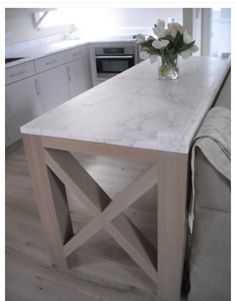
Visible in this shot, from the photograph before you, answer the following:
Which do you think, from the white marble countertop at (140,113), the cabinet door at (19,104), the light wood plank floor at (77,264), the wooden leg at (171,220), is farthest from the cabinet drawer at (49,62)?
the wooden leg at (171,220)

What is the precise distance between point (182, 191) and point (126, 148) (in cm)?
29

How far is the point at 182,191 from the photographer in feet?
4.19

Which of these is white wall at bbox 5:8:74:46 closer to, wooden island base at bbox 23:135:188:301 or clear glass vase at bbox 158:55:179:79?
clear glass vase at bbox 158:55:179:79

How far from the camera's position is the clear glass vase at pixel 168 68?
190 centimetres

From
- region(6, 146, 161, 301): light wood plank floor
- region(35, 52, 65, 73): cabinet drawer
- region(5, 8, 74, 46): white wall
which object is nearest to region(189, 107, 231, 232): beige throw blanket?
region(6, 146, 161, 301): light wood plank floor

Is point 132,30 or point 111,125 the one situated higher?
point 132,30

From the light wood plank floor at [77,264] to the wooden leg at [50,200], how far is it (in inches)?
5.2

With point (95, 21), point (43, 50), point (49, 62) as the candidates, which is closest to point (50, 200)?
point (49, 62)

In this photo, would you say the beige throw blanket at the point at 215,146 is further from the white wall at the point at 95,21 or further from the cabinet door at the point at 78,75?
the white wall at the point at 95,21

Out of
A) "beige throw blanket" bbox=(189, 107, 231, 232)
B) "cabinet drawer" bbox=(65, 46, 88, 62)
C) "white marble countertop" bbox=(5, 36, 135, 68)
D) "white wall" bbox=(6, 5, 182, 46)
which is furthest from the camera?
"cabinet drawer" bbox=(65, 46, 88, 62)

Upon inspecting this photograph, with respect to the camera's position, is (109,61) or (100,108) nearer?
(100,108)

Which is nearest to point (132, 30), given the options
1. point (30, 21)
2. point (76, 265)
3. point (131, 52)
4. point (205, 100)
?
point (131, 52)

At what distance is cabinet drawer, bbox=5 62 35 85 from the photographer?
3.23 metres

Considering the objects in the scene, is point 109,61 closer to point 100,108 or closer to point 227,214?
point 100,108
